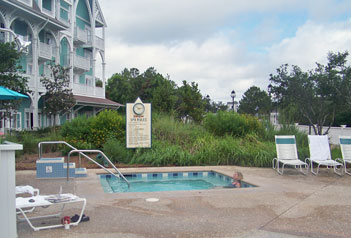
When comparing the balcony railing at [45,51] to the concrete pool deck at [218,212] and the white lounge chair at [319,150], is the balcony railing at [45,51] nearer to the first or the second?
the concrete pool deck at [218,212]

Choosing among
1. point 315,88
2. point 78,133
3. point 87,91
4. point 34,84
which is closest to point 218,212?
point 78,133

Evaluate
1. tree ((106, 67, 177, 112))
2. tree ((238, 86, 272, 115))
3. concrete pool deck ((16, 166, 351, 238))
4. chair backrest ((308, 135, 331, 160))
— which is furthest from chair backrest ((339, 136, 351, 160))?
tree ((238, 86, 272, 115))

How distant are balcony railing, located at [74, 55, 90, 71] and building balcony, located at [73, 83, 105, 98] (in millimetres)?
1835

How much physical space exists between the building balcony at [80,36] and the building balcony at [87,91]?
13.9ft

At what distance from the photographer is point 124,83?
147 ft

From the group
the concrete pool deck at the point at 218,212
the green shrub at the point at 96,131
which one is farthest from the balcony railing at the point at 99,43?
the concrete pool deck at the point at 218,212

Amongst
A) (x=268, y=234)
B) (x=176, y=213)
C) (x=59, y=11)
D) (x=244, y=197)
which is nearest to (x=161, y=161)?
(x=244, y=197)

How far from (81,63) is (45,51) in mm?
5303

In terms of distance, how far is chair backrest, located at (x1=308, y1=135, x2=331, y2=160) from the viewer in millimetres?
11102

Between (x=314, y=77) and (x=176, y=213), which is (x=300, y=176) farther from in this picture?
(x=314, y=77)

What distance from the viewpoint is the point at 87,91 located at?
97.6 ft

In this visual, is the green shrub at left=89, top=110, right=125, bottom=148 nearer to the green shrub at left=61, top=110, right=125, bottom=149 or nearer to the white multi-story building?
the green shrub at left=61, top=110, right=125, bottom=149

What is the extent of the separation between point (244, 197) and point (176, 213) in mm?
1891

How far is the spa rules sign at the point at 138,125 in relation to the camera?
518 inches
